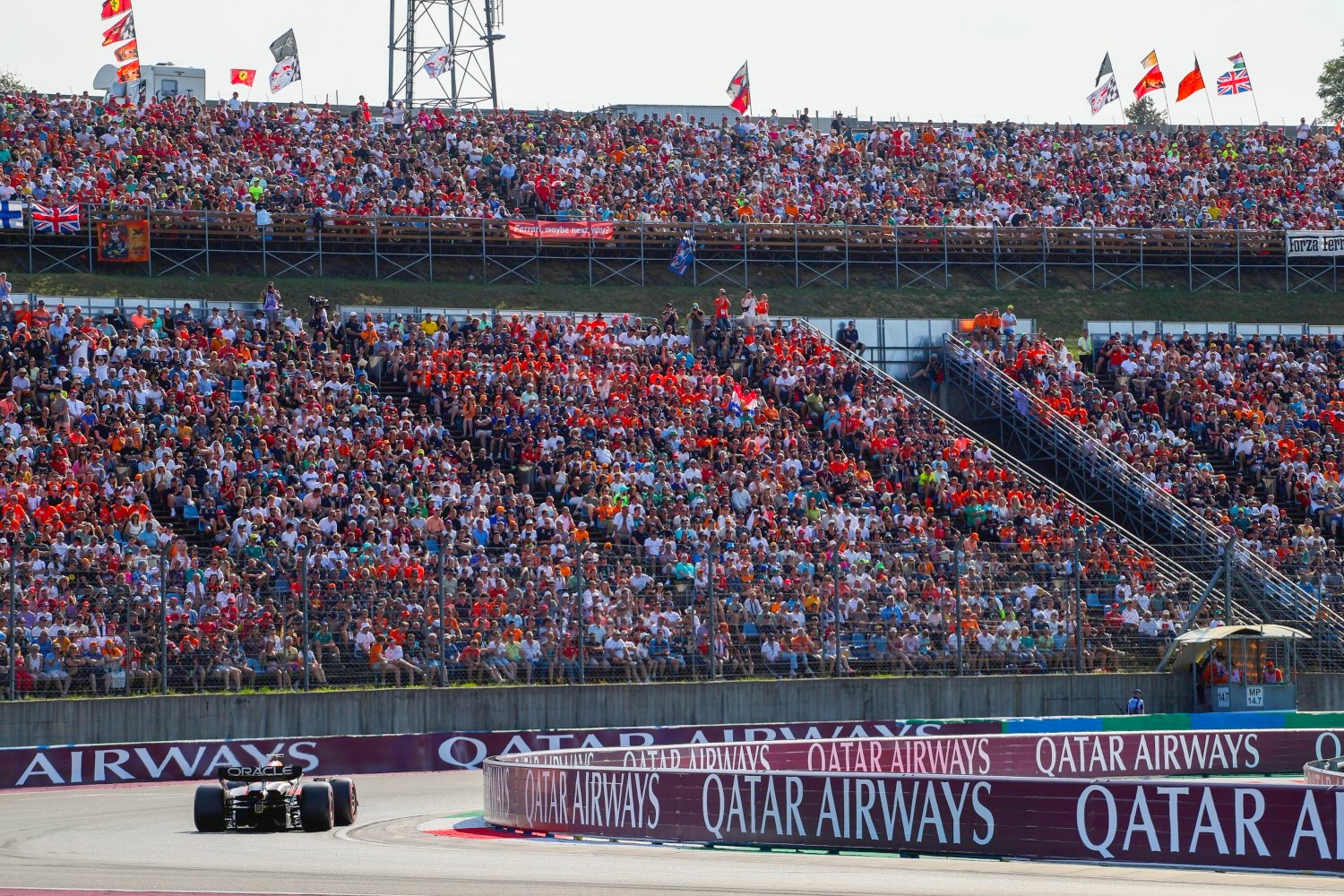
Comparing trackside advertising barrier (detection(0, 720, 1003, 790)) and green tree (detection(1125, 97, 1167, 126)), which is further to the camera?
green tree (detection(1125, 97, 1167, 126))

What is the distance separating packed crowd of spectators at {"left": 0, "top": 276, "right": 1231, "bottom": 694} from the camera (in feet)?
82.7

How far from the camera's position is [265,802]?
17.7 metres

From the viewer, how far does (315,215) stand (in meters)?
41.3

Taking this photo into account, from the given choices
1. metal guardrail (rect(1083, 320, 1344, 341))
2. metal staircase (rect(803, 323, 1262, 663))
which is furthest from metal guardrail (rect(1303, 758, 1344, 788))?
metal guardrail (rect(1083, 320, 1344, 341))

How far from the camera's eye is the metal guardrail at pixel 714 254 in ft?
134

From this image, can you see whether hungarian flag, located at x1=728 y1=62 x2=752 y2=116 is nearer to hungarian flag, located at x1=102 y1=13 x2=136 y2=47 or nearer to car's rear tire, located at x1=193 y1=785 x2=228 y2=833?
hungarian flag, located at x1=102 y1=13 x2=136 y2=47

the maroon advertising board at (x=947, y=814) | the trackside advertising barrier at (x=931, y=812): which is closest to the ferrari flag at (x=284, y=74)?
the trackside advertising barrier at (x=931, y=812)

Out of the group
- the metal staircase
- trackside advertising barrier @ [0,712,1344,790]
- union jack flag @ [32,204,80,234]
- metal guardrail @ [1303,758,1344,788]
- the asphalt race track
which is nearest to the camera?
the asphalt race track

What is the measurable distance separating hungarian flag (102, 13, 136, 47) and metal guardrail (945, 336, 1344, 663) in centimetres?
2054

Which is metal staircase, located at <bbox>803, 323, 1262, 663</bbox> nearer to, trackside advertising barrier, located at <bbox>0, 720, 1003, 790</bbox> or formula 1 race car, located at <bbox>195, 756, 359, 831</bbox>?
trackside advertising barrier, located at <bbox>0, 720, 1003, 790</bbox>

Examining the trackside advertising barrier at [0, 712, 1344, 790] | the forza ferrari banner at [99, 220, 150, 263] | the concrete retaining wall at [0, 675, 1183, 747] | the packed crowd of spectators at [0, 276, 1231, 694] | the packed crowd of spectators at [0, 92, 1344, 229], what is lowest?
the trackside advertising barrier at [0, 712, 1344, 790]

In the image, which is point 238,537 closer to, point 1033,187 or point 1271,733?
point 1271,733

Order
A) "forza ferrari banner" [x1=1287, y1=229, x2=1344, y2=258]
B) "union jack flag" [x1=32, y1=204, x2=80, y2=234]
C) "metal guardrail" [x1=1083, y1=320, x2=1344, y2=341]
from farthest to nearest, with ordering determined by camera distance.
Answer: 1. "forza ferrari banner" [x1=1287, y1=229, x2=1344, y2=258]
2. "metal guardrail" [x1=1083, y1=320, x2=1344, y2=341]
3. "union jack flag" [x1=32, y1=204, x2=80, y2=234]

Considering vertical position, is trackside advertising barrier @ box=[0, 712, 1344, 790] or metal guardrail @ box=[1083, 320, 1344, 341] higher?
metal guardrail @ box=[1083, 320, 1344, 341]
